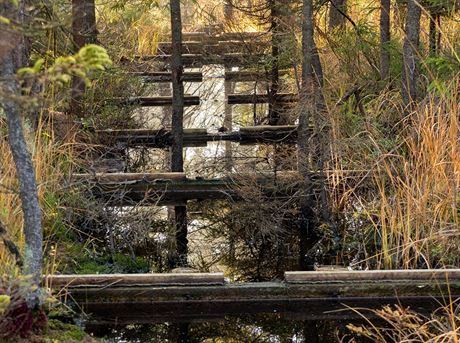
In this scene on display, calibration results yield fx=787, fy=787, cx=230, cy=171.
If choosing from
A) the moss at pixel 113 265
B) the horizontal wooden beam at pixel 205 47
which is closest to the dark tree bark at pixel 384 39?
the moss at pixel 113 265

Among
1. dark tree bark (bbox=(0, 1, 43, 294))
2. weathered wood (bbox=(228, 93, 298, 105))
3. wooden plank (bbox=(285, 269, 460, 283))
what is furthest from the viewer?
weathered wood (bbox=(228, 93, 298, 105))

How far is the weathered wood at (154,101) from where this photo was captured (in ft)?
40.3

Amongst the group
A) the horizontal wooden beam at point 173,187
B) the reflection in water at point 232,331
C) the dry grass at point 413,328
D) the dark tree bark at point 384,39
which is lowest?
the reflection in water at point 232,331

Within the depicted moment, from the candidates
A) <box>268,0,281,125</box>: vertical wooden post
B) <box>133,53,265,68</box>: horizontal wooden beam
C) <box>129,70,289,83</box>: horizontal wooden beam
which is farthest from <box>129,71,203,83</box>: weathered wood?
<box>268,0,281,125</box>: vertical wooden post

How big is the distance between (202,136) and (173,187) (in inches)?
133

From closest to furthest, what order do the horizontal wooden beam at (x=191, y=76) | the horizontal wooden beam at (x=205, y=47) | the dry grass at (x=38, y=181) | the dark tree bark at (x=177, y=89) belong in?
the dry grass at (x=38, y=181), the dark tree bark at (x=177, y=89), the horizontal wooden beam at (x=191, y=76), the horizontal wooden beam at (x=205, y=47)

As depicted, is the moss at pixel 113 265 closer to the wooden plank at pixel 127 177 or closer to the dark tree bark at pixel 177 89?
the wooden plank at pixel 127 177

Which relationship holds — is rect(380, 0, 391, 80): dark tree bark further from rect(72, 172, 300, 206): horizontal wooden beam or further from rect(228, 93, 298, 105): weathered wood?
rect(228, 93, 298, 105): weathered wood

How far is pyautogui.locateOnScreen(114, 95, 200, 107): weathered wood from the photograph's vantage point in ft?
40.3

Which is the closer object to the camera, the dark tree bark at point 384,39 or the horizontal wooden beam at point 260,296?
the horizontal wooden beam at point 260,296

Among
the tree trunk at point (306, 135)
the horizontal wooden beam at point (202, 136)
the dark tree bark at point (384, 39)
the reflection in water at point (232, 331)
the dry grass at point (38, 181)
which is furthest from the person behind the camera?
the horizontal wooden beam at point (202, 136)

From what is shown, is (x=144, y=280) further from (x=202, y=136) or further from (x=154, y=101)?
(x=154, y=101)

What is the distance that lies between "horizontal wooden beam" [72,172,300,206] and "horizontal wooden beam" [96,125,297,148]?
8.01 feet

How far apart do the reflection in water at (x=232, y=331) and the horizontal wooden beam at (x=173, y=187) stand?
6.29ft
